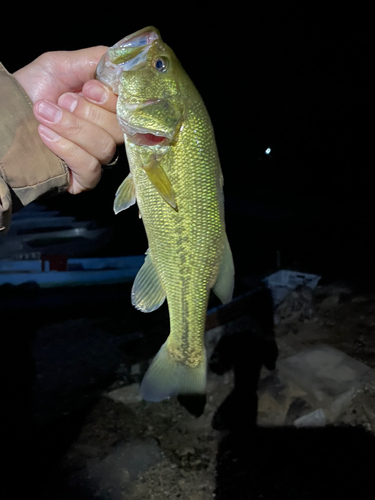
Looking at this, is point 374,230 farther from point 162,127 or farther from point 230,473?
point 162,127

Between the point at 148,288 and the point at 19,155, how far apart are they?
1.03m

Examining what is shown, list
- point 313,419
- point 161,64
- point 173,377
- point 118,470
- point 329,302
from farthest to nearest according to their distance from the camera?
point 329,302 → point 313,419 → point 118,470 → point 173,377 → point 161,64

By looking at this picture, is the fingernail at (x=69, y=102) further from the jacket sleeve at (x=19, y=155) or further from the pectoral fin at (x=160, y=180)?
the pectoral fin at (x=160, y=180)

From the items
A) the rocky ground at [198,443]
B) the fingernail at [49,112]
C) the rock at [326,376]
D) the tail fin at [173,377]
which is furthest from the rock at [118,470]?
the fingernail at [49,112]

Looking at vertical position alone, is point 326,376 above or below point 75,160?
below

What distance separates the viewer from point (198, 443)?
438 cm

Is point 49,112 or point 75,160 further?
point 75,160

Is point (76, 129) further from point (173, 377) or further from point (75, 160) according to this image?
point (173, 377)

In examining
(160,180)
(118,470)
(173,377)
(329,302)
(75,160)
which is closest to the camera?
(160,180)

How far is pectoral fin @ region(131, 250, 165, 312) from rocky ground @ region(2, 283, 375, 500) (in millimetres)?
2819

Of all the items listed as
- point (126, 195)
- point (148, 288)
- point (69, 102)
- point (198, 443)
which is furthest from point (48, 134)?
point (198, 443)

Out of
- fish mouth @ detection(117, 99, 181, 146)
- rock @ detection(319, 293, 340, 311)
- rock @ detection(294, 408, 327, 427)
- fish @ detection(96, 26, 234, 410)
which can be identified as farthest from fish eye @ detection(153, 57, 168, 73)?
rock @ detection(319, 293, 340, 311)

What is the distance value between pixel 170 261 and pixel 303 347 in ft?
15.3

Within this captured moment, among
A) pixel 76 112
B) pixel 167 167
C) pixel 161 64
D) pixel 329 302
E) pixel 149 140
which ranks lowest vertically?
pixel 329 302
